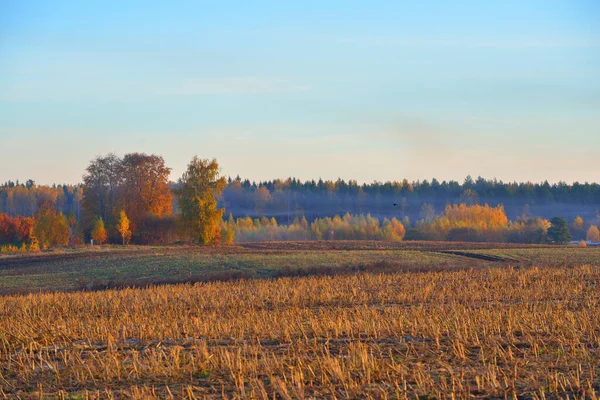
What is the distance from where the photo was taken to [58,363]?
14297mm

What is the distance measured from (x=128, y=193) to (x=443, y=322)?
6987cm

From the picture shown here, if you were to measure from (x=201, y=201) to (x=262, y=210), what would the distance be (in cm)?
11009

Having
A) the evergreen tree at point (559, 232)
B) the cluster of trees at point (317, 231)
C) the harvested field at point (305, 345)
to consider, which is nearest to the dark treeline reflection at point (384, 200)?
the cluster of trees at point (317, 231)

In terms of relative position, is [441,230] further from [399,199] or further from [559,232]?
[399,199]

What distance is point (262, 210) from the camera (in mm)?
184250

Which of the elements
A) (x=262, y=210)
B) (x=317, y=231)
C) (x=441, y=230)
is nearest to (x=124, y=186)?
(x=317, y=231)

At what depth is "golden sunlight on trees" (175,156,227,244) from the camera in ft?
245

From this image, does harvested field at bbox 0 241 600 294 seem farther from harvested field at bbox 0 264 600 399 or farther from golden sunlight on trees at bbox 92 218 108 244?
golden sunlight on trees at bbox 92 218 108 244

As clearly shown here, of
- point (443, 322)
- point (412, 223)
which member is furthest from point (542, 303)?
point (412, 223)

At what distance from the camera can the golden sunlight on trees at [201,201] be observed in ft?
245

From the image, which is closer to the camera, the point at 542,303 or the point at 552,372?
the point at 552,372

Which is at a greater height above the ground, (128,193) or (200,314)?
(128,193)

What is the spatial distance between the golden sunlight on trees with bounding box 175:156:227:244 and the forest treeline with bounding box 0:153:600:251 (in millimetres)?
110

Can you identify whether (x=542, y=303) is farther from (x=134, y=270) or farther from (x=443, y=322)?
(x=134, y=270)
